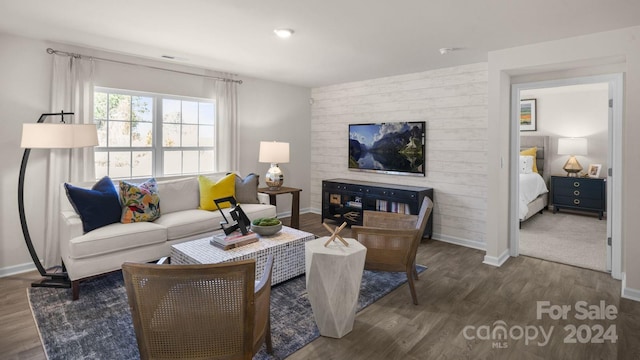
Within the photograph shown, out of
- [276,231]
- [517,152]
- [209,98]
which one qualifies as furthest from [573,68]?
[209,98]

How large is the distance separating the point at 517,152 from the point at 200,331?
3.94 meters

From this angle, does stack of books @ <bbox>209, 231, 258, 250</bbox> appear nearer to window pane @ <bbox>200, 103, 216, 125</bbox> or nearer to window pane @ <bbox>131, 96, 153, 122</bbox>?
window pane @ <bbox>131, 96, 153, 122</bbox>

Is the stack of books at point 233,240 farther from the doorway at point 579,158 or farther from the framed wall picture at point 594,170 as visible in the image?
the framed wall picture at point 594,170

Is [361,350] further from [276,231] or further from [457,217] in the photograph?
[457,217]

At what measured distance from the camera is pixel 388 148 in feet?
17.3

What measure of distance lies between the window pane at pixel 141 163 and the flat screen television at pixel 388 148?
304cm

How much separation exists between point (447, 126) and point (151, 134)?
12.9 feet

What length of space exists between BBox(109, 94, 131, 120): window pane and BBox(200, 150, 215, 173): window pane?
1096 millimetres

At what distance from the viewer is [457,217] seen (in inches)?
182

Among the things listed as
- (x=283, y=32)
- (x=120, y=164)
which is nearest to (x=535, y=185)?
(x=283, y=32)

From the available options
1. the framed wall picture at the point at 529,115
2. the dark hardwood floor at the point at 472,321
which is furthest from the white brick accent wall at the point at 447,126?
the framed wall picture at the point at 529,115

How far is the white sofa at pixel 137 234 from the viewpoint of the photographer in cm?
297

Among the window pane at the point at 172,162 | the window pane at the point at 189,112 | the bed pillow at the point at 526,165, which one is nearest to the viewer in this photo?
the window pane at the point at 172,162

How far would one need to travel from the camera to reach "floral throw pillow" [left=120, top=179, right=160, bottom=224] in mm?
3529
